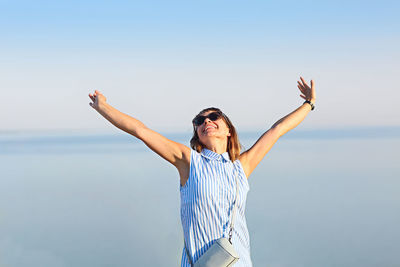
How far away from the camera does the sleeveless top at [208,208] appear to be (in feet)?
12.8

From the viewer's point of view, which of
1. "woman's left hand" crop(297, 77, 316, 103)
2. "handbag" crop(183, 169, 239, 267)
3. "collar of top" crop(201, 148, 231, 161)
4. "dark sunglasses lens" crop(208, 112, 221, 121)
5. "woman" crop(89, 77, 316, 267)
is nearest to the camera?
"handbag" crop(183, 169, 239, 267)

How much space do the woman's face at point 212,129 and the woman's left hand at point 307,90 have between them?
3.25 ft

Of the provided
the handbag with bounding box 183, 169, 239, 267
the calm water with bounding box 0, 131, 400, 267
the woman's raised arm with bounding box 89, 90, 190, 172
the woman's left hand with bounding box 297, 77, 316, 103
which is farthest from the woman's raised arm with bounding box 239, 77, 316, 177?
the calm water with bounding box 0, 131, 400, 267

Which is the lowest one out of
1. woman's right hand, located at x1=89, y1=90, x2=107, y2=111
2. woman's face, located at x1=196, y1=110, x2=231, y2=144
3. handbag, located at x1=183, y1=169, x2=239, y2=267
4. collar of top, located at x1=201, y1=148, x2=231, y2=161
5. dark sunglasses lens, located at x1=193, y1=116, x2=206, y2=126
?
handbag, located at x1=183, y1=169, x2=239, y2=267

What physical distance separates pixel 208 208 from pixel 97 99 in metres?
1.03

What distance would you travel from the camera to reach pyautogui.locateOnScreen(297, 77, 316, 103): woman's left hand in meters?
4.87

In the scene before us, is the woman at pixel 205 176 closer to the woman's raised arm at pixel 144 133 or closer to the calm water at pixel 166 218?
the woman's raised arm at pixel 144 133

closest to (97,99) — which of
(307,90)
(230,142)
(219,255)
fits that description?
(230,142)

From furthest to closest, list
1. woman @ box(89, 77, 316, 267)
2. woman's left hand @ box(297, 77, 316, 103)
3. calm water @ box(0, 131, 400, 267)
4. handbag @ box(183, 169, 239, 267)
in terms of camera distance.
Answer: calm water @ box(0, 131, 400, 267) → woman's left hand @ box(297, 77, 316, 103) → woman @ box(89, 77, 316, 267) → handbag @ box(183, 169, 239, 267)

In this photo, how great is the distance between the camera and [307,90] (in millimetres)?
4965

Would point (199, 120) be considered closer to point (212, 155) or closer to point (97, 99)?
point (212, 155)

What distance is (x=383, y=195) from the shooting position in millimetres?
14891

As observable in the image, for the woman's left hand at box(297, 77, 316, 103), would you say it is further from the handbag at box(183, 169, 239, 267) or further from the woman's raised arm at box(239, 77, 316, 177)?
the handbag at box(183, 169, 239, 267)

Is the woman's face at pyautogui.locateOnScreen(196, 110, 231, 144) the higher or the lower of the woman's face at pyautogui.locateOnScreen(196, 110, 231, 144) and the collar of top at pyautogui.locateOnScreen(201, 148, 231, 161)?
the higher
